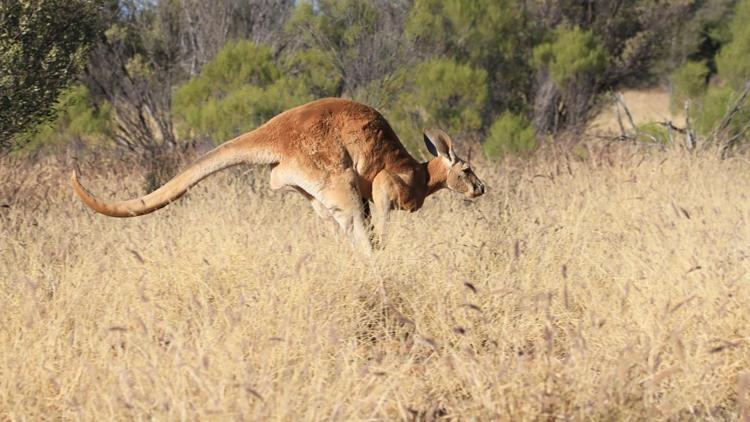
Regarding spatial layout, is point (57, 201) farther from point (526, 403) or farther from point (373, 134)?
point (526, 403)

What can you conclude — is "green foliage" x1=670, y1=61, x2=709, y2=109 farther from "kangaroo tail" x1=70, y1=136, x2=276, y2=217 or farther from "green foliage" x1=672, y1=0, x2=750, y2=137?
"kangaroo tail" x1=70, y1=136, x2=276, y2=217

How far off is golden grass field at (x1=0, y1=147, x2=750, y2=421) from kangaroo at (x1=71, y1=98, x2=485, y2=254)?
0.20 m

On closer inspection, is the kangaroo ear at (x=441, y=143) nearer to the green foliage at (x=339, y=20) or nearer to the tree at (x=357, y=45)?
the tree at (x=357, y=45)

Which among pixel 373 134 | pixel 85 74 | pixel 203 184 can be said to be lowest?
pixel 85 74

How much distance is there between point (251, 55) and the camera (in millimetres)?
11508

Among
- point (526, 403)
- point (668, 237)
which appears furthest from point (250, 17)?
point (526, 403)

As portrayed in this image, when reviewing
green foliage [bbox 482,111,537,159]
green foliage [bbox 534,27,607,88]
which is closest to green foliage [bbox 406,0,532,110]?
green foliage [bbox 534,27,607,88]

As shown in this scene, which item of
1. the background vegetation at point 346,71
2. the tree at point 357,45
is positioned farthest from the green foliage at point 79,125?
the tree at point 357,45

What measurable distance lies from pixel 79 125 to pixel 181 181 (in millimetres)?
7397

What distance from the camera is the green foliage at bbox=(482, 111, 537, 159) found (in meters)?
12.2

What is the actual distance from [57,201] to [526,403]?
624 centimetres

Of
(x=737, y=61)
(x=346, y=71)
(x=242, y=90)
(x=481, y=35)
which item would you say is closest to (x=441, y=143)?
(x=242, y=90)

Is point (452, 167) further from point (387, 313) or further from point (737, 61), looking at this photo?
point (737, 61)

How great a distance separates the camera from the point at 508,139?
12.3 m
